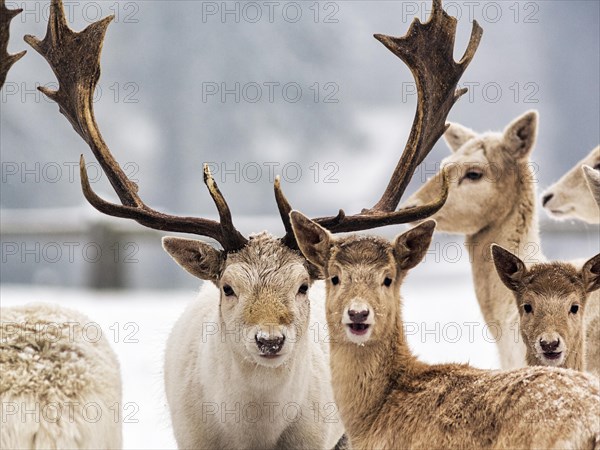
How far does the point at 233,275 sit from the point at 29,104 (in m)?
29.3

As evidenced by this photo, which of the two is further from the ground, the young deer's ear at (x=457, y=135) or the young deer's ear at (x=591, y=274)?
the young deer's ear at (x=457, y=135)

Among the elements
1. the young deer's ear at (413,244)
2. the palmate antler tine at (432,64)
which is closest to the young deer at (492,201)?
the palmate antler tine at (432,64)

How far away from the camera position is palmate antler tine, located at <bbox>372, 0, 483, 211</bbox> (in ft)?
18.8

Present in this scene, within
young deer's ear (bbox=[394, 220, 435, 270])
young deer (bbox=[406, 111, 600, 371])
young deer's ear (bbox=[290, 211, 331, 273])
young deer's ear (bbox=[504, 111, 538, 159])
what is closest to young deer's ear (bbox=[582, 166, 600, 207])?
young deer (bbox=[406, 111, 600, 371])

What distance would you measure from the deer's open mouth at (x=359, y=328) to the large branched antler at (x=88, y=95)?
1.10 metres

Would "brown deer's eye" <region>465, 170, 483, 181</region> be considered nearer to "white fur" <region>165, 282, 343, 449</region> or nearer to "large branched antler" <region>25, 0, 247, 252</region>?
"white fur" <region>165, 282, 343, 449</region>

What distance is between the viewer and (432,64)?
5824 millimetres

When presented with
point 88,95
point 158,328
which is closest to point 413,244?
point 88,95

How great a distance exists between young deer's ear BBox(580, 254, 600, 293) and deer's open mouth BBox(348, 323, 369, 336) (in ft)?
4.07

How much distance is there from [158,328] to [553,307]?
198 inches

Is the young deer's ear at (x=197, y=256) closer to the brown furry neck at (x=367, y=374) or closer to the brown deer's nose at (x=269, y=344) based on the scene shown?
the brown deer's nose at (x=269, y=344)

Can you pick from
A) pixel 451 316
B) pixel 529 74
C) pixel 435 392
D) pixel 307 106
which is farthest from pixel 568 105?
pixel 435 392

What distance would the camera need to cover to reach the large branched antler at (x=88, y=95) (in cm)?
524

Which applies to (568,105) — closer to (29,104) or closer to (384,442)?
(29,104)
